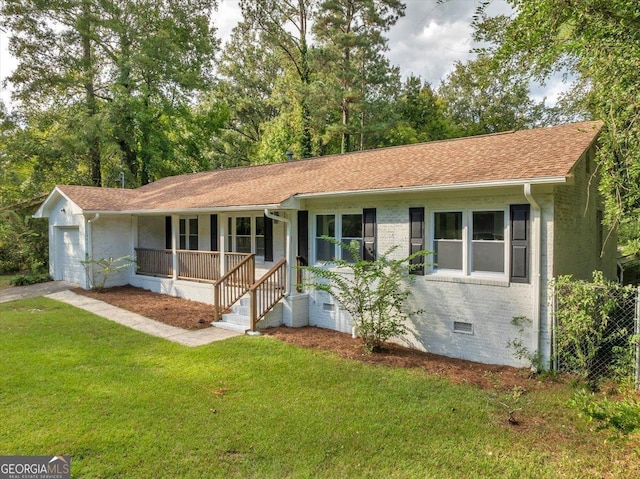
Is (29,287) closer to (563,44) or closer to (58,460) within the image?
(58,460)

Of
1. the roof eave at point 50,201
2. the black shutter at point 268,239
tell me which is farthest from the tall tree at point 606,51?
the roof eave at point 50,201

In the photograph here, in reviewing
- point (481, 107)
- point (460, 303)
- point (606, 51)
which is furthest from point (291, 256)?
point (481, 107)

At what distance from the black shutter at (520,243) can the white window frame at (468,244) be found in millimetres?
116

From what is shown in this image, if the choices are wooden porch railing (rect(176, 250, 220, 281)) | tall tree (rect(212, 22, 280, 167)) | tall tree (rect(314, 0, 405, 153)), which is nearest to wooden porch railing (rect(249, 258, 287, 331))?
wooden porch railing (rect(176, 250, 220, 281))

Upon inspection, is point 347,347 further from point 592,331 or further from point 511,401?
point 592,331

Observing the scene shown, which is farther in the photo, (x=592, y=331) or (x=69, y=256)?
(x=69, y=256)

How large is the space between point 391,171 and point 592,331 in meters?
5.21

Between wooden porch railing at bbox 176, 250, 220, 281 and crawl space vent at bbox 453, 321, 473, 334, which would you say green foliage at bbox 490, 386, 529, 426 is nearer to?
crawl space vent at bbox 453, 321, 473, 334

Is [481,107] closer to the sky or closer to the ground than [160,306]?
closer to the sky

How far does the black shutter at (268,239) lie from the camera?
1122cm

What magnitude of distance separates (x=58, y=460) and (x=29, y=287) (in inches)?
528

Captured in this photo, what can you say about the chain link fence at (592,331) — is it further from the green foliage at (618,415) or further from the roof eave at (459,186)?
the green foliage at (618,415)

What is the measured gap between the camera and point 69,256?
15242 millimetres

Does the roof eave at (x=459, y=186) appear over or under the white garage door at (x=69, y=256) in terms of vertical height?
over
